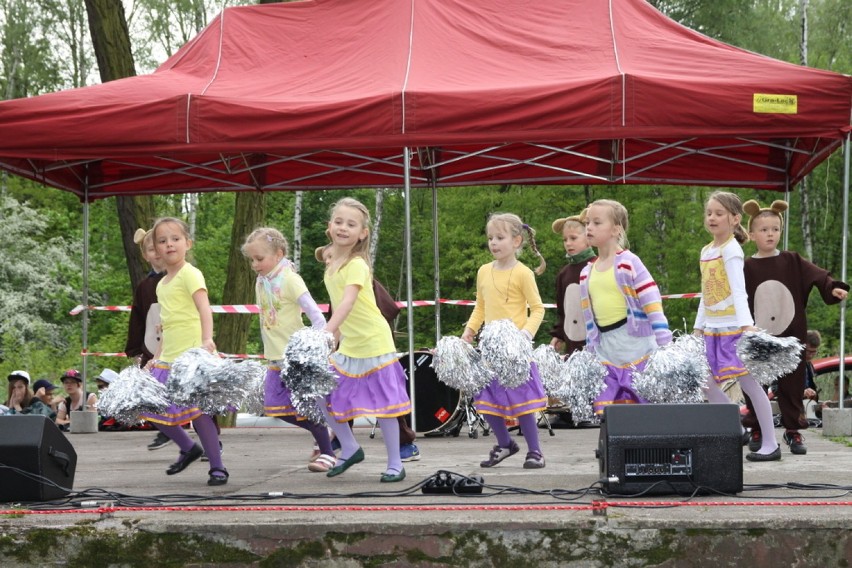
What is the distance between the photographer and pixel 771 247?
788 cm

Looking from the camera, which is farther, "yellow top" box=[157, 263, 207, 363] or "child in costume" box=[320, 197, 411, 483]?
"yellow top" box=[157, 263, 207, 363]

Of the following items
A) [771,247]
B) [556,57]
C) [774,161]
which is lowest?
[771,247]

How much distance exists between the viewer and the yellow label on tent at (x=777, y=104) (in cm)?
804

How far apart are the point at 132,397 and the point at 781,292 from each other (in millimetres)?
4510

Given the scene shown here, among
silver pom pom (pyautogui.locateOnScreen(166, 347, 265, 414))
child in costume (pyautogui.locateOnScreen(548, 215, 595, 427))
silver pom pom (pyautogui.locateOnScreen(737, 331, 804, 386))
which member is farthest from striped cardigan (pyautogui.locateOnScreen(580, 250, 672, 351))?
child in costume (pyautogui.locateOnScreen(548, 215, 595, 427))

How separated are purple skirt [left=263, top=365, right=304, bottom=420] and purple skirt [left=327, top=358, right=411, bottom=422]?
1.42 feet

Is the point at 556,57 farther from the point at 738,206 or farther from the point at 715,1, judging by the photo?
the point at 715,1

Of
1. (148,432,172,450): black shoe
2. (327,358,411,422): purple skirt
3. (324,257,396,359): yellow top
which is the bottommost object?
(148,432,172,450): black shoe

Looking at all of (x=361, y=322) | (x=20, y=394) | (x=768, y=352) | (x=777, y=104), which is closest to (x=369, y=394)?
(x=361, y=322)

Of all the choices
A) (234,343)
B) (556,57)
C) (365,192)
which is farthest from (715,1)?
(556,57)

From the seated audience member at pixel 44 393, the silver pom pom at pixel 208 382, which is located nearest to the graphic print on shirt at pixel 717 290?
the silver pom pom at pixel 208 382

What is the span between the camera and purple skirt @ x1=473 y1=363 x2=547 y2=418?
695 centimetres

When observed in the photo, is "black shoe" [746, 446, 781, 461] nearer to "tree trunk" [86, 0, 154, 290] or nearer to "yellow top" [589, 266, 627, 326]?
"yellow top" [589, 266, 627, 326]

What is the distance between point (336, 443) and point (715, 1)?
23.3 metres
